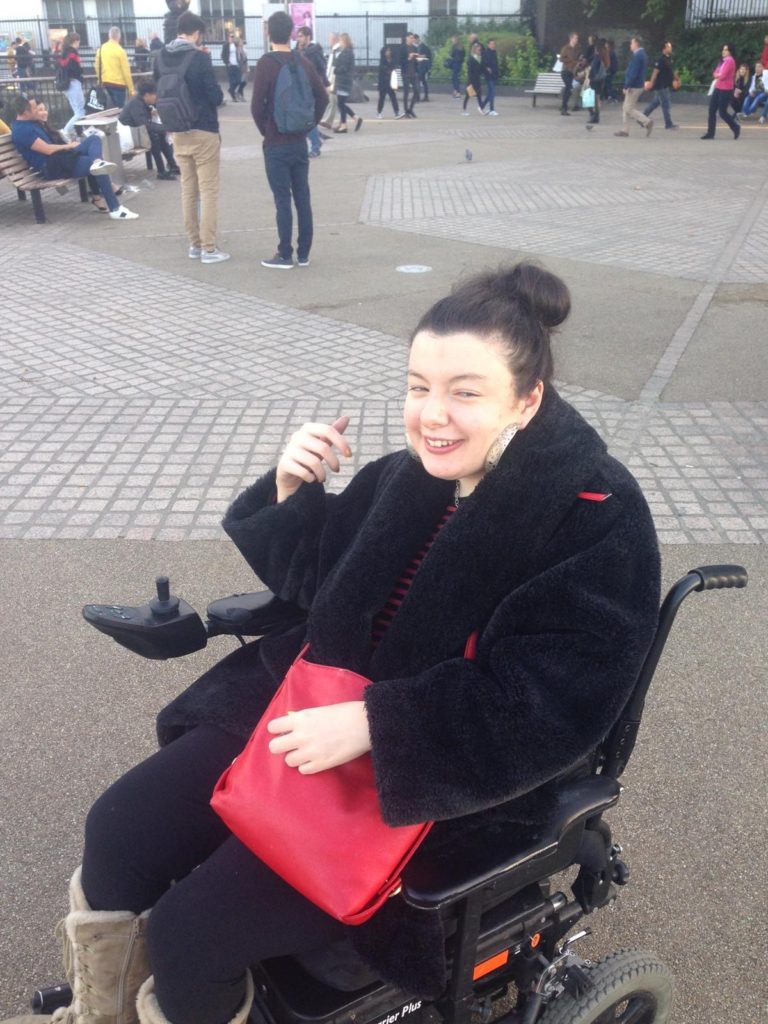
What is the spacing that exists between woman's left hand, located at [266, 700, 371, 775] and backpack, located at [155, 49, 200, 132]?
7.50 meters

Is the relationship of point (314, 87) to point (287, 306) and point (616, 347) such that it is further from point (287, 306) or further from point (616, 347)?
point (616, 347)

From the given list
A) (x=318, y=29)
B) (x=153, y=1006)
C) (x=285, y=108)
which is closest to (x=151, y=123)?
(x=285, y=108)

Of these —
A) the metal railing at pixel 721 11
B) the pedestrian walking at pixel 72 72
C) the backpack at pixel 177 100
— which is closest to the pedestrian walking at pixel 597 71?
the metal railing at pixel 721 11

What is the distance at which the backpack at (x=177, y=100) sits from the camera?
314 inches

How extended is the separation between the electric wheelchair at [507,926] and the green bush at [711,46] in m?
26.9

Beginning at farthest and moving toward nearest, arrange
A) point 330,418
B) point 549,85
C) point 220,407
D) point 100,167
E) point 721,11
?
point 721,11 < point 549,85 < point 100,167 < point 220,407 < point 330,418

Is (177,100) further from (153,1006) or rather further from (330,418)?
(153,1006)

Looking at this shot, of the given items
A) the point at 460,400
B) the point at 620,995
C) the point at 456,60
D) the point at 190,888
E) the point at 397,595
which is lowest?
the point at 620,995

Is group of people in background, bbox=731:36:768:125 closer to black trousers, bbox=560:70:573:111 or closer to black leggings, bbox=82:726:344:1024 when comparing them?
black trousers, bbox=560:70:573:111

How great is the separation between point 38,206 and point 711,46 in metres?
22.1

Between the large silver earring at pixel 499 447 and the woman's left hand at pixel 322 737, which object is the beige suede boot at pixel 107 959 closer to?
the woman's left hand at pixel 322 737

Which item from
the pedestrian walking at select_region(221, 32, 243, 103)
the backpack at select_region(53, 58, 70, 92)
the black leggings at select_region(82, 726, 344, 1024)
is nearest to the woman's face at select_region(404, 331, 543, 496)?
the black leggings at select_region(82, 726, 344, 1024)

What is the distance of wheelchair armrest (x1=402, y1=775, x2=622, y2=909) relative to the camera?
4.96ft

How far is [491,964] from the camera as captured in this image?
5.98 ft
